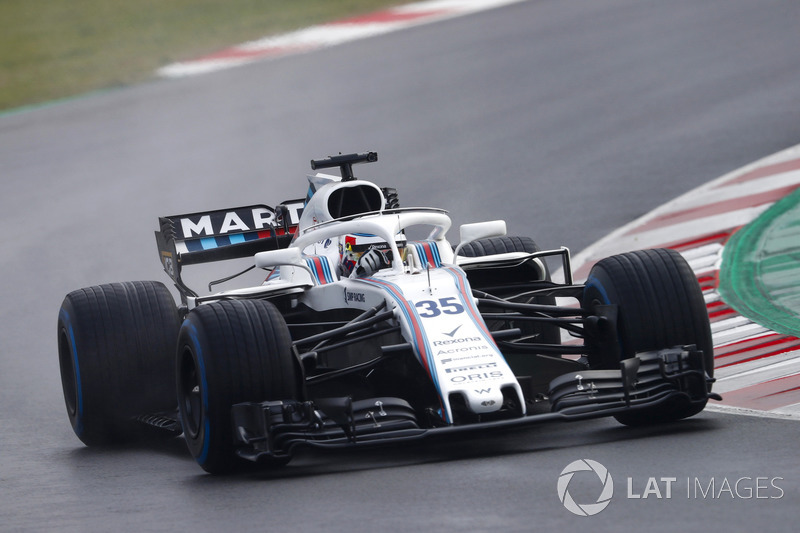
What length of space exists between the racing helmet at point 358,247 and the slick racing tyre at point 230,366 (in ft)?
3.92

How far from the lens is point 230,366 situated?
297 inches

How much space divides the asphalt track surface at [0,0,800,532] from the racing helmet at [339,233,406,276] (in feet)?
4.87

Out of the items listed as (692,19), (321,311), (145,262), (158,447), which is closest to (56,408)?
(158,447)

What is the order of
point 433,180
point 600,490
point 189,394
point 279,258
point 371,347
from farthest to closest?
1. point 433,180
2. point 279,258
3. point 371,347
4. point 189,394
5. point 600,490

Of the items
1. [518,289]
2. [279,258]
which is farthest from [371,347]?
[518,289]

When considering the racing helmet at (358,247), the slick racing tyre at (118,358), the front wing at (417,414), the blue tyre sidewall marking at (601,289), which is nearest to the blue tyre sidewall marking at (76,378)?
the slick racing tyre at (118,358)

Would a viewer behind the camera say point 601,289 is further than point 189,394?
Yes

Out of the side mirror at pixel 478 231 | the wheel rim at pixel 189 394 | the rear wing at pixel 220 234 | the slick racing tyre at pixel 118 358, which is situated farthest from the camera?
the rear wing at pixel 220 234

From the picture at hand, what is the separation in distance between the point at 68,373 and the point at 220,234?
68.6 inches

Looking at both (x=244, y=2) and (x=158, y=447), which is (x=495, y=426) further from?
(x=244, y=2)

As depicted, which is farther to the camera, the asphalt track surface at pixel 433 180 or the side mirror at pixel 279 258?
the side mirror at pixel 279 258

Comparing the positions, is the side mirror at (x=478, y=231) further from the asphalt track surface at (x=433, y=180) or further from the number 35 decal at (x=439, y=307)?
the asphalt track surface at (x=433, y=180)

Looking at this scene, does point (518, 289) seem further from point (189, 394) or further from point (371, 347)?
point (189, 394)

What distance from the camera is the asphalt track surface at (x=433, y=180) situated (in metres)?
6.54
